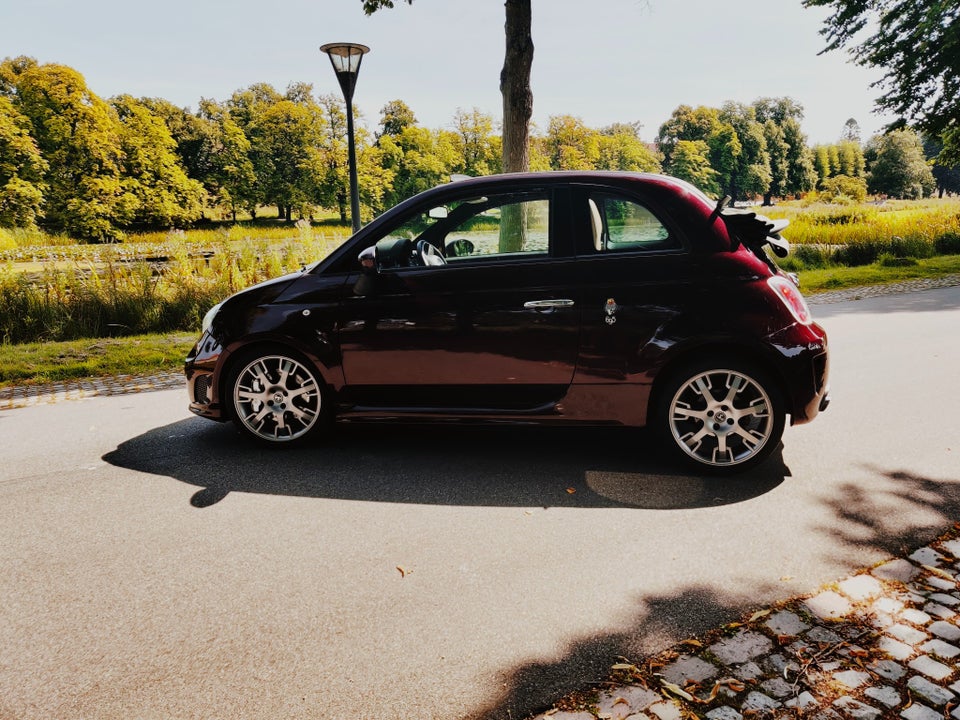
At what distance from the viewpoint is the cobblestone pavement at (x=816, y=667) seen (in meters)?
2.41

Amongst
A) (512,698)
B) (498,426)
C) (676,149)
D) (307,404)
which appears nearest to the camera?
(512,698)

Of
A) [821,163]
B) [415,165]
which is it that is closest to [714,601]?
[415,165]

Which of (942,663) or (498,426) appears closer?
(942,663)

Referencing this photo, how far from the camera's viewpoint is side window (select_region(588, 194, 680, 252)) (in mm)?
4652

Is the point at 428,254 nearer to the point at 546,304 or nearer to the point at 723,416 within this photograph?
the point at 546,304

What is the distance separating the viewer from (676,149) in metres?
89.2

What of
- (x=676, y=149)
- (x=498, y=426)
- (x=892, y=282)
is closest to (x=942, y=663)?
(x=498, y=426)

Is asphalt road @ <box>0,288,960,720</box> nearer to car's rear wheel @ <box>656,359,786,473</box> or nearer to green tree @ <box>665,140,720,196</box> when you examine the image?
car's rear wheel @ <box>656,359,786,473</box>

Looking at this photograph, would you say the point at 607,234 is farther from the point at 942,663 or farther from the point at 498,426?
the point at 942,663

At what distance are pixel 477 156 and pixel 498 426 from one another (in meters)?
63.5

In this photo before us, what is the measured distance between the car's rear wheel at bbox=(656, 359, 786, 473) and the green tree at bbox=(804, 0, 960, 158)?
26904 mm

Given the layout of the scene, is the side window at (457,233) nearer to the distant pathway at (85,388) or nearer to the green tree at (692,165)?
the distant pathway at (85,388)

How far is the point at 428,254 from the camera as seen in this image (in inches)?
199

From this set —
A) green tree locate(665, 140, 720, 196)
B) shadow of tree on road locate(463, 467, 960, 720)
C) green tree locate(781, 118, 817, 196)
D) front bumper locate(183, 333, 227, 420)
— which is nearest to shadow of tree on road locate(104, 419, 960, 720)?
shadow of tree on road locate(463, 467, 960, 720)
